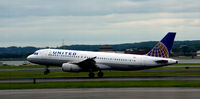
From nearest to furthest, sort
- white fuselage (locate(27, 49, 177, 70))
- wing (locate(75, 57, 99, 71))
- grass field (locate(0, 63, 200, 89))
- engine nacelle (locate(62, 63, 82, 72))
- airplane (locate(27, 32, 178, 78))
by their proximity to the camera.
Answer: grass field (locate(0, 63, 200, 89))
engine nacelle (locate(62, 63, 82, 72))
wing (locate(75, 57, 99, 71))
airplane (locate(27, 32, 178, 78))
white fuselage (locate(27, 49, 177, 70))

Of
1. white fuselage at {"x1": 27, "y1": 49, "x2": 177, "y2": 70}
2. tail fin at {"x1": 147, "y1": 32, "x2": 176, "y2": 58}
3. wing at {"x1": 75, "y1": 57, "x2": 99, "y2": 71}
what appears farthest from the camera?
tail fin at {"x1": 147, "y1": 32, "x2": 176, "y2": 58}

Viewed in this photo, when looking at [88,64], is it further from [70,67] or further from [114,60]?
[114,60]

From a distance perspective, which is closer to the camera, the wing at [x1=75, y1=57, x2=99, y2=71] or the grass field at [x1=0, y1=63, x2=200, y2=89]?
the grass field at [x1=0, y1=63, x2=200, y2=89]

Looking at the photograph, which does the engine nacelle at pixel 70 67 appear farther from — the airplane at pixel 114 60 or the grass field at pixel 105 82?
the grass field at pixel 105 82

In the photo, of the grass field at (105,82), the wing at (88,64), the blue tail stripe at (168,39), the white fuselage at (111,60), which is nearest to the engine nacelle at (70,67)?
the wing at (88,64)

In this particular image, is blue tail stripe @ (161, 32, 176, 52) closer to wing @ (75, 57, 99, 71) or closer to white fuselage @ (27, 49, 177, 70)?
white fuselage @ (27, 49, 177, 70)

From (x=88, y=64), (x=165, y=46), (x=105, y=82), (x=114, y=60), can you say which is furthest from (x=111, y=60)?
(x=105, y=82)

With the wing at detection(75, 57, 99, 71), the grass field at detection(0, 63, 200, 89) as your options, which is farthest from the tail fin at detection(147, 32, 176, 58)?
the wing at detection(75, 57, 99, 71)

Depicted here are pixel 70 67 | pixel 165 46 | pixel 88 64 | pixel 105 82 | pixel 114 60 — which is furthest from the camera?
pixel 165 46

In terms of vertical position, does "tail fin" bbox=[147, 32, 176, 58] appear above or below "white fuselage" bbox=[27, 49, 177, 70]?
above
